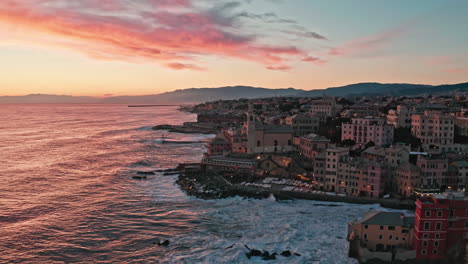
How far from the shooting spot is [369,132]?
52562 mm

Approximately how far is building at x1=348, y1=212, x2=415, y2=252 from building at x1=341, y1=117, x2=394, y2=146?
94.0ft

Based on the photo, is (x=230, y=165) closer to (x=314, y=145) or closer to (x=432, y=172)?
(x=314, y=145)

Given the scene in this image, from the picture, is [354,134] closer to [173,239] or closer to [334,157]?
[334,157]

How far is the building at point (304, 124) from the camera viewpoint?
62.3m

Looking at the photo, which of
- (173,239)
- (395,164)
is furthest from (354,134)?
(173,239)

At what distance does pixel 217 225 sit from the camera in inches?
1184

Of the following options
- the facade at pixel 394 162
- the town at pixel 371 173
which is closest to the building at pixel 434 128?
the town at pixel 371 173

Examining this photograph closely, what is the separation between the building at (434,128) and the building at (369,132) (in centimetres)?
373

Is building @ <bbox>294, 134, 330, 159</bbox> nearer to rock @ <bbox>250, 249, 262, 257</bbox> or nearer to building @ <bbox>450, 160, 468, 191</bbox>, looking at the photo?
building @ <bbox>450, 160, 468, 191</bbox>

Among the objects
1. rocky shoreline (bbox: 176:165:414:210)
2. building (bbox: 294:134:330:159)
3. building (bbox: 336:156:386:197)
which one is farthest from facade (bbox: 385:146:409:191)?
building (bbox: 294:134:330:159)

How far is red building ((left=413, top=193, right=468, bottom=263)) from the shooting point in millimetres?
23172

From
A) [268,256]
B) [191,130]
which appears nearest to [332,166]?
[268,256]

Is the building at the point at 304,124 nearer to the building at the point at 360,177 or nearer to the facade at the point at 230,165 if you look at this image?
the facade at the point at 230,165

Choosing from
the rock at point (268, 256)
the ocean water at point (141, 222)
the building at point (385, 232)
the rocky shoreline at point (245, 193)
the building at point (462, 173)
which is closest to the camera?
the rock at point (268, 256)
